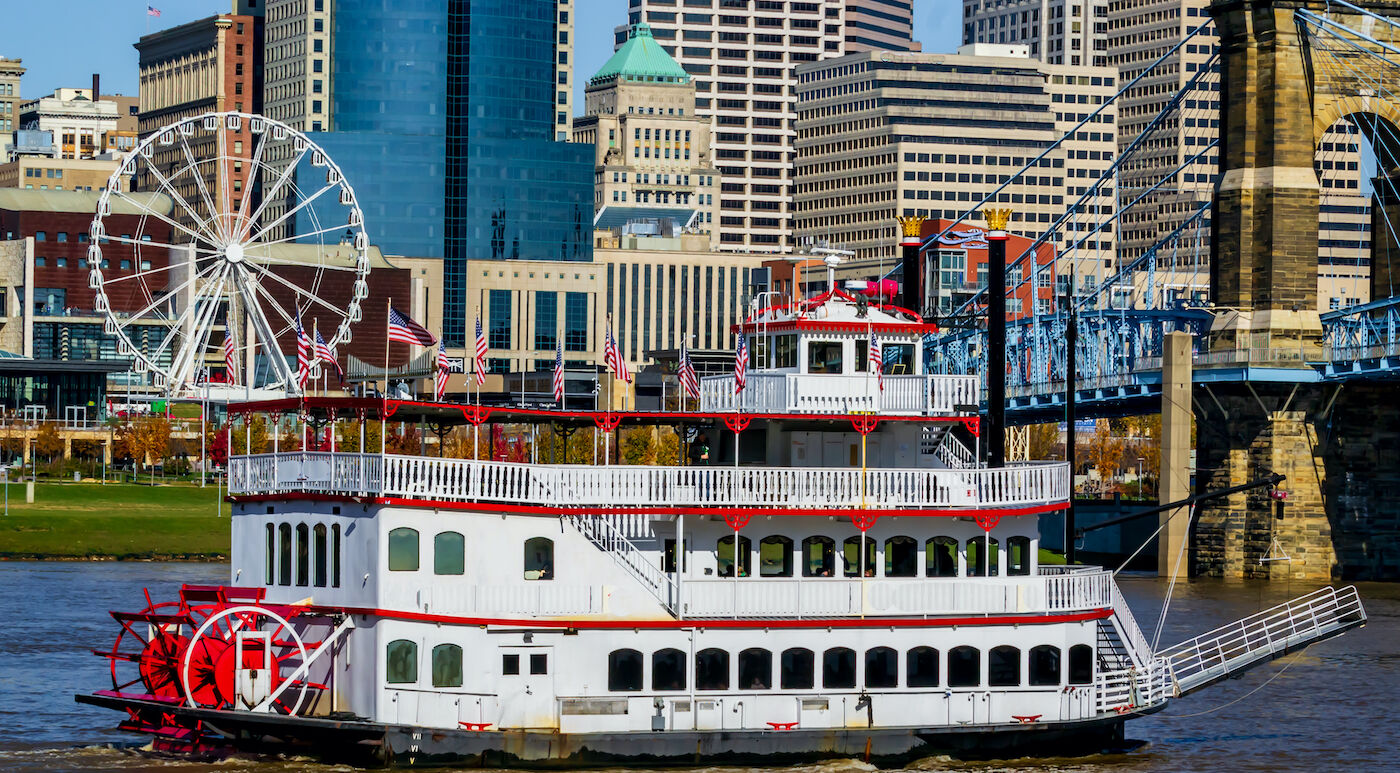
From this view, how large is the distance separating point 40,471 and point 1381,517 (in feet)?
219

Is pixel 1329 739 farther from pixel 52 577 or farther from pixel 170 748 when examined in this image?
pixel 52 577

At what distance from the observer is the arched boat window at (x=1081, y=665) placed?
36500 millimetres

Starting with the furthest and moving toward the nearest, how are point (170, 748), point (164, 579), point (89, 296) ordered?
point (89, 296)
point (164, 579)
point (170, 748)

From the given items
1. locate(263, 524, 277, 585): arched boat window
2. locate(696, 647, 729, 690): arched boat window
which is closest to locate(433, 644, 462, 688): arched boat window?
locate(263, 524, 277, 585): arched boat window

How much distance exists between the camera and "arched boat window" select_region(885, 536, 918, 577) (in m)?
36.3

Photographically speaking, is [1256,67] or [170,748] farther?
[1256,67]

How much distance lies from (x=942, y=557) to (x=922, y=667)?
1985 millimetres

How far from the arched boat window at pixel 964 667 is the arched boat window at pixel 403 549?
28.3ft

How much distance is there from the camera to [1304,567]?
85.4 meters

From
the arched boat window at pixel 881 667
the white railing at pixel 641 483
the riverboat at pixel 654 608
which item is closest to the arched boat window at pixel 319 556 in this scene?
the riverboat at pixel 654 608

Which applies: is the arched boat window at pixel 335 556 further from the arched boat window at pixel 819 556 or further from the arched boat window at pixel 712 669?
the arched boat window at pixel 819 556

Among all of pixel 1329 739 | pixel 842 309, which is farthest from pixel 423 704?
pixel 1329 739

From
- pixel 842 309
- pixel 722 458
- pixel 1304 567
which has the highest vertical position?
pixel 842 309

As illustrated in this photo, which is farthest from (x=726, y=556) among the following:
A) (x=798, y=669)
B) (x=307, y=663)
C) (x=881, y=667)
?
(x=307, y=663)
